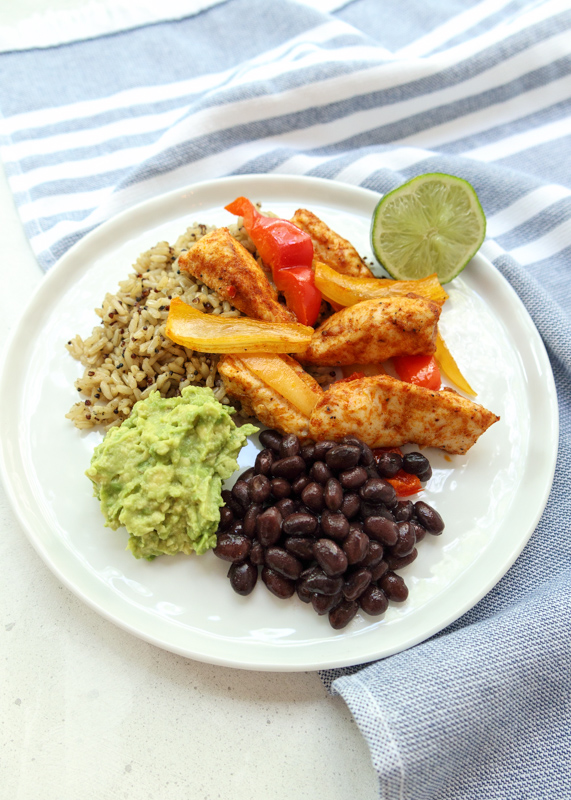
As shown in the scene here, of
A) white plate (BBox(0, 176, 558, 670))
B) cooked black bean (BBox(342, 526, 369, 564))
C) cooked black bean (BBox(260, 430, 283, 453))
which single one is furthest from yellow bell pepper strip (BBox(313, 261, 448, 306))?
cooked black bean (BBox(342, 526, 369, 564))

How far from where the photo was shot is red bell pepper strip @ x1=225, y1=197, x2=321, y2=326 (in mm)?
3854

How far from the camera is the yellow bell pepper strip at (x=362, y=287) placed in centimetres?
395

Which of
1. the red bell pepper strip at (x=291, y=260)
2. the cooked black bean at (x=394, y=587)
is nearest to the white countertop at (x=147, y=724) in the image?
the cooked black bean at (x=394, y=587)

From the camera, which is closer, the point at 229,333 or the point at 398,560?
the point at 398,560

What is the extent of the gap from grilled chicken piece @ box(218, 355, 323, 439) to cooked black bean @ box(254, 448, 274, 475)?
245 millimetres

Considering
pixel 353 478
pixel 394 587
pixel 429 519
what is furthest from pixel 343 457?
pixel 394 587

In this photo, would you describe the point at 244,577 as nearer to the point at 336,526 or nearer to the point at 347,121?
the point at 336,526

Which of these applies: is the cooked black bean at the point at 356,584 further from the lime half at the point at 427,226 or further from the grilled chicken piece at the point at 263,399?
the lime half at the point at 427,226

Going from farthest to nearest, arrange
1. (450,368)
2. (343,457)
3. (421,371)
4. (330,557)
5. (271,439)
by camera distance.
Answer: (450,368), (421,371), (271,439), (343,457), (330,557)

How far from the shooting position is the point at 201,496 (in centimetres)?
304

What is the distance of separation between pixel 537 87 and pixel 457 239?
2.48 metres

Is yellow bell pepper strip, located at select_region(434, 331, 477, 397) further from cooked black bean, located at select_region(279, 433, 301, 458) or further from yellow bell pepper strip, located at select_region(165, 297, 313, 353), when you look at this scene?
cooked black bean, located at select_region(279, 433, 301, 458)

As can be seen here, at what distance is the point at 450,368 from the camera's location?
3926 millimetres

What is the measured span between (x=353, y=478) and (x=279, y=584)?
0.68 metres
